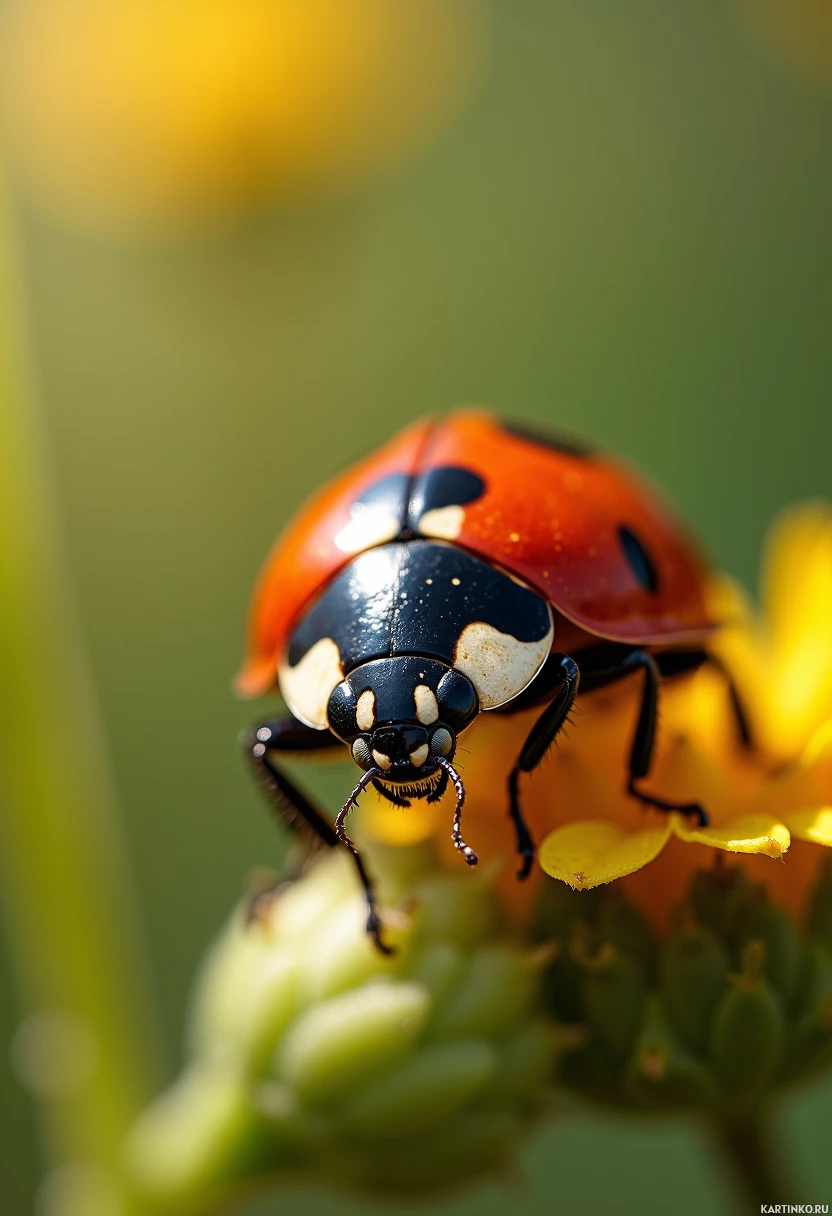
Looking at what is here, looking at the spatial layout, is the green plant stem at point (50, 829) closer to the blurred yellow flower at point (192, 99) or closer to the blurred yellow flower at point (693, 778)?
the blurred yellow flower at point (693, 778)

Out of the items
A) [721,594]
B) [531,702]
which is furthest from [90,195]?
[531,702]

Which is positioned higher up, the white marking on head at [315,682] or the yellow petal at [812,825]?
the white marking on head at [315,682]

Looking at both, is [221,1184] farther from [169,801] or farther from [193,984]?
[169,801]

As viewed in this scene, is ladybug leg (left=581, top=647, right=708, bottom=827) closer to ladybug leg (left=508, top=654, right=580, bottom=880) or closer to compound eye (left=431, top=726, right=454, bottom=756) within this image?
ladybug leg (left=508, top=654, right=580, bottom=880)

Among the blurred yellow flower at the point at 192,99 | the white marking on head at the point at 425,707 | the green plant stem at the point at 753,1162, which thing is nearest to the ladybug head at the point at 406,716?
the white marking on head at the point at 425,707

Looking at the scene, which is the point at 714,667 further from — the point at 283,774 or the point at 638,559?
the point at 283,774

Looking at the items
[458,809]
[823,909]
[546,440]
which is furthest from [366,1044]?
[546,440]

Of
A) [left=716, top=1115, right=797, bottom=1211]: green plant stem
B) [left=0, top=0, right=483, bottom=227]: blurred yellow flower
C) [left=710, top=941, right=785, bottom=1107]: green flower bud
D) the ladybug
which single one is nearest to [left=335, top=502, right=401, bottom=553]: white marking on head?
the ladybug
